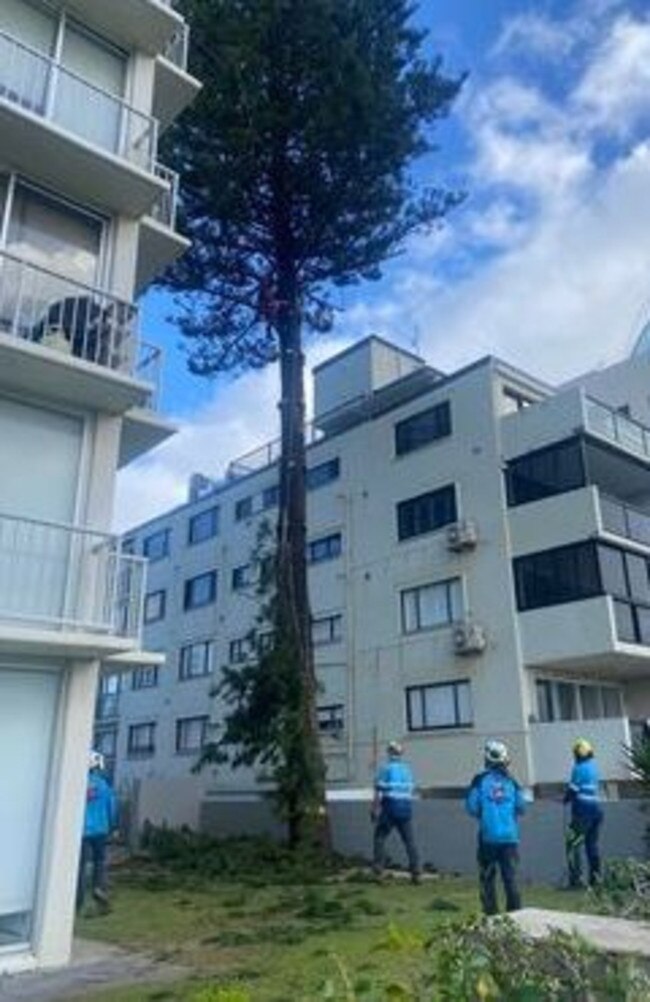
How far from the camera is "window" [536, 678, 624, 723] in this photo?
2288 centimetres

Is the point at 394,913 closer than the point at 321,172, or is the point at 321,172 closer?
the point at 394,913

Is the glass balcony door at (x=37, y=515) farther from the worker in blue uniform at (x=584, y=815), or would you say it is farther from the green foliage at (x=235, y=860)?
the worker in blue uniform at (x=584, y=815)

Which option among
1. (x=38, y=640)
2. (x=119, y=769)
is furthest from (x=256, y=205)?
(x=119, y=769)

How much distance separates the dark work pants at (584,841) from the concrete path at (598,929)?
782 cm

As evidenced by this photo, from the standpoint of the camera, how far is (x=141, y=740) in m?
36.5

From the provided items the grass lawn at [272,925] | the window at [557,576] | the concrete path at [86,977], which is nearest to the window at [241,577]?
the window at [557,576]

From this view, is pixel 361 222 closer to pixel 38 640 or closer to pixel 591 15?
pixel 591 15

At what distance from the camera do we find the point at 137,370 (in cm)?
1167

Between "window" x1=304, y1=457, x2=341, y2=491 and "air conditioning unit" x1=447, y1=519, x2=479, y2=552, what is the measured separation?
642cm

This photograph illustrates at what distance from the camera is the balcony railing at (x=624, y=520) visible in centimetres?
2275

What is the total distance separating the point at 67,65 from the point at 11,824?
10.2m

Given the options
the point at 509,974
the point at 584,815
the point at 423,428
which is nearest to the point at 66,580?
the point at 584,815

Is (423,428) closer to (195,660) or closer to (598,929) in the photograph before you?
(195,660)

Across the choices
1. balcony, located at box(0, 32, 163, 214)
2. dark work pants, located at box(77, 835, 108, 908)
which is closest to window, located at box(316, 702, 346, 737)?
dark work pants, located at box(77, 835, 108, 908)
